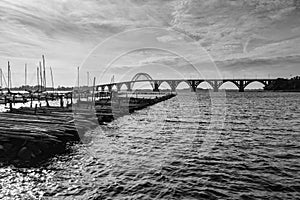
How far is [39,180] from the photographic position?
13227mm

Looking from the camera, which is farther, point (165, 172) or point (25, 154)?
point (25, 154)

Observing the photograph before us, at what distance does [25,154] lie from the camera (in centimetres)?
1661

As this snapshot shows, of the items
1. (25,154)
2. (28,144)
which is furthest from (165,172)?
(28,144)

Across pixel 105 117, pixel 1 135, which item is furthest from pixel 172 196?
pixel 105 117

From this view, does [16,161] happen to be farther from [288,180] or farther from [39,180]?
[288,180]

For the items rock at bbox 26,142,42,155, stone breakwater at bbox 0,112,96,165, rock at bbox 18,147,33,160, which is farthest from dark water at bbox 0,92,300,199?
rock at bbox 18,147,33,160

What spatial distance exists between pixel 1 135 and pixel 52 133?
373cm

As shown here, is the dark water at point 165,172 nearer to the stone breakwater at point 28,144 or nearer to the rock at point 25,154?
the stone breakwater at point 28,144

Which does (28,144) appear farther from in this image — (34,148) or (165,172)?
(165,172)

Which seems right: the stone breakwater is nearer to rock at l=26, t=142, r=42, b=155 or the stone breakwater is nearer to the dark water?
rock at l=26, t=142, r=42, b=155

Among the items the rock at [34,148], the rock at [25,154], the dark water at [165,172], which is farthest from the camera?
the rock at [34,148]

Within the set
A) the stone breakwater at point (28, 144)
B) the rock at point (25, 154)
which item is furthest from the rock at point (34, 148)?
the rock at point (25, 154)

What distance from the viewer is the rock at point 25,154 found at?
54.1ft

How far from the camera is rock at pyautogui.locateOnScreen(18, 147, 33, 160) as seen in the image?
16.5 metres
